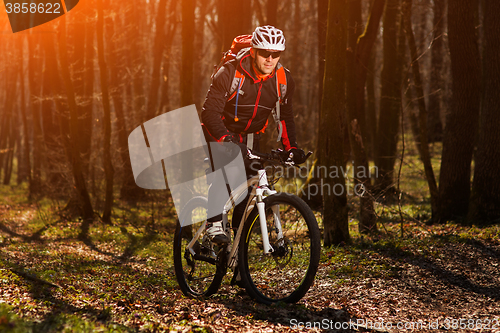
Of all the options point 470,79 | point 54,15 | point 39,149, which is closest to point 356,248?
point 470,79

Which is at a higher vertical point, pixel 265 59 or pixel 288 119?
pixel 265 59

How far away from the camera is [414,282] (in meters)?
5.01

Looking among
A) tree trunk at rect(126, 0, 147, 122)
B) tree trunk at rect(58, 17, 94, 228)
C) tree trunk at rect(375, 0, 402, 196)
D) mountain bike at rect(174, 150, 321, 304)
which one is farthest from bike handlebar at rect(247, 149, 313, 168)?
tree trunk at rect(126, 0, 147, 122)

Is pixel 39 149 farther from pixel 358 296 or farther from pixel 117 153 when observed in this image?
pixel 358 296

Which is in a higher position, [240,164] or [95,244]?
[240,164]

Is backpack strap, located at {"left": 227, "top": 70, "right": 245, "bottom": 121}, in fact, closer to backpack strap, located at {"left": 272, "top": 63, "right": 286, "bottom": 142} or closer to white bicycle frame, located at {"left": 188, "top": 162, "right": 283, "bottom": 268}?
backpack strap, located at {"left": 272, "top": 63, "right": 286, "bottom": 142}

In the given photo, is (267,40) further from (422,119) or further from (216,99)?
(422,119)

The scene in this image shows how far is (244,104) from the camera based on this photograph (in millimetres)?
4414

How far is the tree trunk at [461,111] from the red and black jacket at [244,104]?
5.13 m

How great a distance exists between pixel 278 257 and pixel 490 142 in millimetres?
5368

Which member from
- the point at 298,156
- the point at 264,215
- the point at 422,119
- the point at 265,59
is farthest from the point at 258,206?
the point at 422,119

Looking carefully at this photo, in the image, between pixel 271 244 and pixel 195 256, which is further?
pixel 195 256

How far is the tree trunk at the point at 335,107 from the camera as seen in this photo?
650 cm

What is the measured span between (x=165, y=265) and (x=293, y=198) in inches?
158
